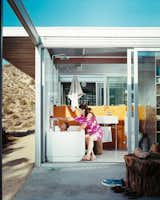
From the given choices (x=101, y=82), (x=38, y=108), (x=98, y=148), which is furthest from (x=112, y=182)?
(x=101, y=82)

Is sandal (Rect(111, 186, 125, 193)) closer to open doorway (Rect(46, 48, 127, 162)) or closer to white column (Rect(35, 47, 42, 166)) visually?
white column (Rect(35, 47, 42, 166))

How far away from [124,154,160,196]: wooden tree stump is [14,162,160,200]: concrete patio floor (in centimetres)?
19

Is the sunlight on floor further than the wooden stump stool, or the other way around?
the wooden stump stool

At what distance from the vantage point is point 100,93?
11406 millimetres

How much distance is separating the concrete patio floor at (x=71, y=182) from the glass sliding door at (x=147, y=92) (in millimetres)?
946

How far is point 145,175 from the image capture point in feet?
13.6

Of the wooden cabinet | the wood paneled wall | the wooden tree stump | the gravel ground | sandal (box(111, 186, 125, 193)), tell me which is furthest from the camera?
the wooden cabinet

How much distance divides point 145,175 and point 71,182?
50.9 inches

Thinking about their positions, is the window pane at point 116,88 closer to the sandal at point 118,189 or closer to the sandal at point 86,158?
the sandal at point 86,158

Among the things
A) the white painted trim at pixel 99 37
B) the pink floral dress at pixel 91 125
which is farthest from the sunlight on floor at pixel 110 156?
the white painted trim at pixel 99 37

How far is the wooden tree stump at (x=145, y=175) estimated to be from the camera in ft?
13.4

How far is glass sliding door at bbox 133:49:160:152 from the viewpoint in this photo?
6391 mm

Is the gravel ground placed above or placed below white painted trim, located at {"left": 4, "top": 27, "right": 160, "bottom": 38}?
below

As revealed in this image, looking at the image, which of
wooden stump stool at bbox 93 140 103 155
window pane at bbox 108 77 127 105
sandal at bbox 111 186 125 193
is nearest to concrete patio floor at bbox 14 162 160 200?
sandal at bbox 111 186 125 193
